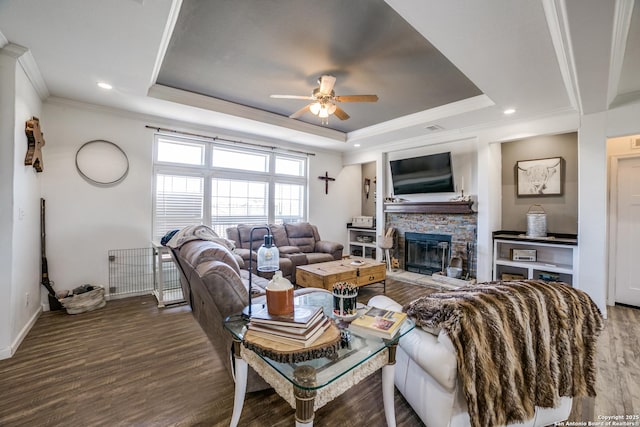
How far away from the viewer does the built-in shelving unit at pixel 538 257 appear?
3646 mm

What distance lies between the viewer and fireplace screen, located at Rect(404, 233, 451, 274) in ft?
16.0

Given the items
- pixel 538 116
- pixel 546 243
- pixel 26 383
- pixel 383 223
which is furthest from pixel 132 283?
pixel 538 116

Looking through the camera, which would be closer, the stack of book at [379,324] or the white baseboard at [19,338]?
the stack of book at [379,324]

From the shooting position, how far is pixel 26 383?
1.94 meters

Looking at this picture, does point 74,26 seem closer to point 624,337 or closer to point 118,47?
point 118,47

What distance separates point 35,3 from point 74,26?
0.78 ft

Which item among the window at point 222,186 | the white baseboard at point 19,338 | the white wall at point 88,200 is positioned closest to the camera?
the white baseboard at point 19,338

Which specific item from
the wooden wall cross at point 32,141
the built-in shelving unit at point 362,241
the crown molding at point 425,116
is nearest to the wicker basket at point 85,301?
the wooden wall cross at point 32,141

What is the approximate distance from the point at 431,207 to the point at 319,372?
168 inches

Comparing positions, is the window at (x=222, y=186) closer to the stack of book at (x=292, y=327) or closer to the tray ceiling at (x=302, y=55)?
the tray ceiling at (x=302, y=55)

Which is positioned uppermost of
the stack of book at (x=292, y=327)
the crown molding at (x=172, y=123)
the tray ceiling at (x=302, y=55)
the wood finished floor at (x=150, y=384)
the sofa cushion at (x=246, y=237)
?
the tray ceiling at (x=302, y=55)

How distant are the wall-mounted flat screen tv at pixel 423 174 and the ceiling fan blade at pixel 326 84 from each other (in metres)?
2.68

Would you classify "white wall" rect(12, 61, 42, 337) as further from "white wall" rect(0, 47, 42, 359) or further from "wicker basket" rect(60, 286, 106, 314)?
"wicker basket" rect(60, 286, 106, 314)

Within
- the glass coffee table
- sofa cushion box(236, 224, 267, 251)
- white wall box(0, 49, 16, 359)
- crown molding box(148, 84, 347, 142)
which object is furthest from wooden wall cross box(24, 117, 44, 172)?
the glass coffee table
